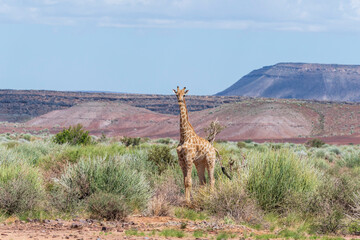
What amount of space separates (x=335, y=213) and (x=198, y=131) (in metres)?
65.6

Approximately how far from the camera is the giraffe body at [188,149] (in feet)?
45.4

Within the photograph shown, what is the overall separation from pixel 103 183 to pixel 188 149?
2.11 m

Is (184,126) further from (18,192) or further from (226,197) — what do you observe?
(18,192)

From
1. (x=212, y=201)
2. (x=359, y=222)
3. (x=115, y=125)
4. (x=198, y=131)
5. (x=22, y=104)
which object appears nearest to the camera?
(x=359, y=222)

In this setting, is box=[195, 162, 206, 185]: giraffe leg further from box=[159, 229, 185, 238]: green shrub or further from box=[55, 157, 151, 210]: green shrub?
box=[159, 229, 185, 238]: green shrub

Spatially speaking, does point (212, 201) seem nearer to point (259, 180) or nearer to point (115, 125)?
point (259, 180)

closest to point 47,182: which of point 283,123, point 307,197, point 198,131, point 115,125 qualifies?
point 307,197

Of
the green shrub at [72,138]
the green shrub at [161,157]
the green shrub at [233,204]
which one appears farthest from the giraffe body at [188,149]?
the green shrub at [72,138]

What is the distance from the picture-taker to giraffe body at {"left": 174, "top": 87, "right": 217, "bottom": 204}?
1384cm

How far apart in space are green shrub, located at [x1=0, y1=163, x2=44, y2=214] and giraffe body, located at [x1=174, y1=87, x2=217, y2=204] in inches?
126

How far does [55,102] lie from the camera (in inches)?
4975

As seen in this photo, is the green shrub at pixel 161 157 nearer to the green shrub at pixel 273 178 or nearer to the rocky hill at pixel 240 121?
the green shrub at pixel 273 178

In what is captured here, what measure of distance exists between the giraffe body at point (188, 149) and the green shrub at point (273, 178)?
3.18 ft

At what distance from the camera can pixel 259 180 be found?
1359 centimetres
